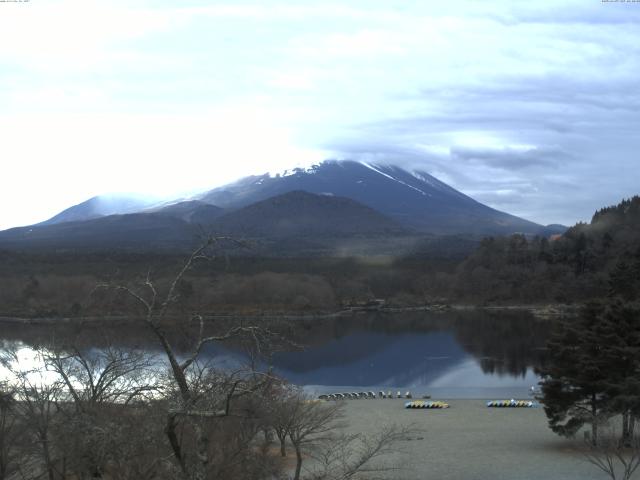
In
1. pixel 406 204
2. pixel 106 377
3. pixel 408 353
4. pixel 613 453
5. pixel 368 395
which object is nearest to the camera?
pixel 106 377

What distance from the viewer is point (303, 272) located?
84.3 meters

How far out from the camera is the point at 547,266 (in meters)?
76.6

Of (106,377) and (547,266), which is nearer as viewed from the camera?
(106,377)

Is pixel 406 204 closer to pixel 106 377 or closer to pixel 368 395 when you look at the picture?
pixel 368 395

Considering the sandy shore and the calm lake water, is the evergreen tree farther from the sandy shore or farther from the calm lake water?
the calm lake water

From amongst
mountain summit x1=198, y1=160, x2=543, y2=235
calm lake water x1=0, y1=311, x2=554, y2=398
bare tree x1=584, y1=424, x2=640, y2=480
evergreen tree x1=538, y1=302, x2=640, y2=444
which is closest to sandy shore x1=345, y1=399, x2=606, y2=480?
bare tree x1=584, y1=424, x2=640, y2=480

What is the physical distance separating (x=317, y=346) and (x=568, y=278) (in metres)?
35.4

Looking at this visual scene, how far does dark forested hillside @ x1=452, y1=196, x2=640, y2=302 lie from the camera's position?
7081cm

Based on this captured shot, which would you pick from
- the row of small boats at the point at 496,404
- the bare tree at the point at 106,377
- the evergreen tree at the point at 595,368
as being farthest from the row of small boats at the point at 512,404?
the bare tree at the point at 106,377

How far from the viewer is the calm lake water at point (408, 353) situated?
1124 inches

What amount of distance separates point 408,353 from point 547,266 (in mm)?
38689

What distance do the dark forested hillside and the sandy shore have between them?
152 feet

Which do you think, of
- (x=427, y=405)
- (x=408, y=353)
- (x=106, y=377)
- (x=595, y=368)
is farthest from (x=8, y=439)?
(x=408, y=353)

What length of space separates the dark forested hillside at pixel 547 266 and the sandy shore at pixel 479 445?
46235mm
